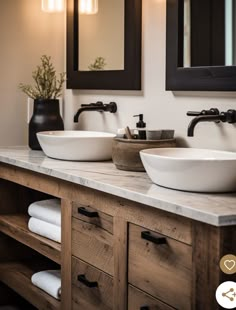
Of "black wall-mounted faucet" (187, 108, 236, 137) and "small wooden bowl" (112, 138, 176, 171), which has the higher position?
"black wall-mounted faucet" (187, 108, 236, 137)

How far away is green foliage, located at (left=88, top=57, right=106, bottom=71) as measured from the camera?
2.94 meters

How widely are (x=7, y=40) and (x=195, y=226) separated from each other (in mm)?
1970

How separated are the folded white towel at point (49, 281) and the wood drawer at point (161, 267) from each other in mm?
673

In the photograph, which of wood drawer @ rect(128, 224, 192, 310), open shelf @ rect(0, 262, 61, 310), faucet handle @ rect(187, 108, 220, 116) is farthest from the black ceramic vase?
wood drawer @ rect(128, 224, 192, 310)

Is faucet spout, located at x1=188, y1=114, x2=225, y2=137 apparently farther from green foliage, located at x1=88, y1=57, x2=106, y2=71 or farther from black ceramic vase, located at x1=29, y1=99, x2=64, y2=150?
black ceramic vase, located at x1=29, y1=99, x2=64, y2=150

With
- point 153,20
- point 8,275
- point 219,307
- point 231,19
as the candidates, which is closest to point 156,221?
point 219,307

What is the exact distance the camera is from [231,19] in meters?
2.15

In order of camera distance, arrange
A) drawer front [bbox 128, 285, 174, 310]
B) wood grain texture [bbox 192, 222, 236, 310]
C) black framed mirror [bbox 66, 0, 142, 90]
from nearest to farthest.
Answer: wood grain texture [bbox 192, 222, 236, 310] < drawer front [bbox 128, 285, 174, 310] < black framed mirror [bbox 66, 0, 142, 90]

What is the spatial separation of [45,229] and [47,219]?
4cm

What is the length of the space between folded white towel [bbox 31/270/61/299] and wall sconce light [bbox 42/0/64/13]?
140cm

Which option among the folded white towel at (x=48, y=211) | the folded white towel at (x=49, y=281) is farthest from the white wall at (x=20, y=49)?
the folded white towel at (x=49, y=281)

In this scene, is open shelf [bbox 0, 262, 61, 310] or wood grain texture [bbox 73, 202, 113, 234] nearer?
wood grain texture [bbox 73, 202, 113, 234]

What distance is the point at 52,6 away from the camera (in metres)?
3.26

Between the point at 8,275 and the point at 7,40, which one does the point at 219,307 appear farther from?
the point at 7,40
